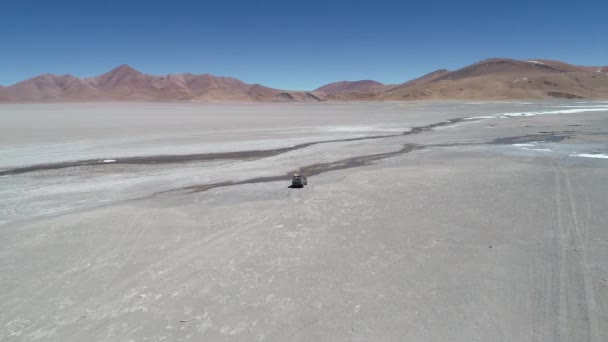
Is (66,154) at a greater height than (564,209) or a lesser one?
greater

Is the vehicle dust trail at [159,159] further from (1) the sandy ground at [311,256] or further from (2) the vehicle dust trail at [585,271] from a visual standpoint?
(2) the vehicle dust trail at [585,271]

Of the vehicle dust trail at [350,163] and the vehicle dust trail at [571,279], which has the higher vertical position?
the vehicle dust trail at [350,163]

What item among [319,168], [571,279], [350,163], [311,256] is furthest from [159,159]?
[571,279]

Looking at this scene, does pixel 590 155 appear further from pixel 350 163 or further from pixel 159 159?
pixel 159 159

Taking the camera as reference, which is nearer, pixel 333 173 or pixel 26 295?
pixel 26 295

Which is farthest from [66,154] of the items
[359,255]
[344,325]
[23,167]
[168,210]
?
[344,325]

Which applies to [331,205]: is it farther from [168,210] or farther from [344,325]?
[344,325]

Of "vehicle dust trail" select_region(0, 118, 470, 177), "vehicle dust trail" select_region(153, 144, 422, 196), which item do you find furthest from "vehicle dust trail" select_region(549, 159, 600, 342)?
"vehicle dust trail" select_region(0, 118, 470, 177)

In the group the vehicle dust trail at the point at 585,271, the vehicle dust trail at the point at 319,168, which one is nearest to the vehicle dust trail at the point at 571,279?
the vehicle dust trail at the point at 585,271

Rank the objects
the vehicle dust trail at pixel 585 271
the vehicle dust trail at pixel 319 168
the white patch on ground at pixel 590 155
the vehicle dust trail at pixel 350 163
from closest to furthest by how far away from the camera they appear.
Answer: the vehicle dust trail at pixel 585 271
the vehicle dust trail at pixel 319 168
the vehicle dust trail at pixel 350 163
the white patch on ground at pixel 590 155
